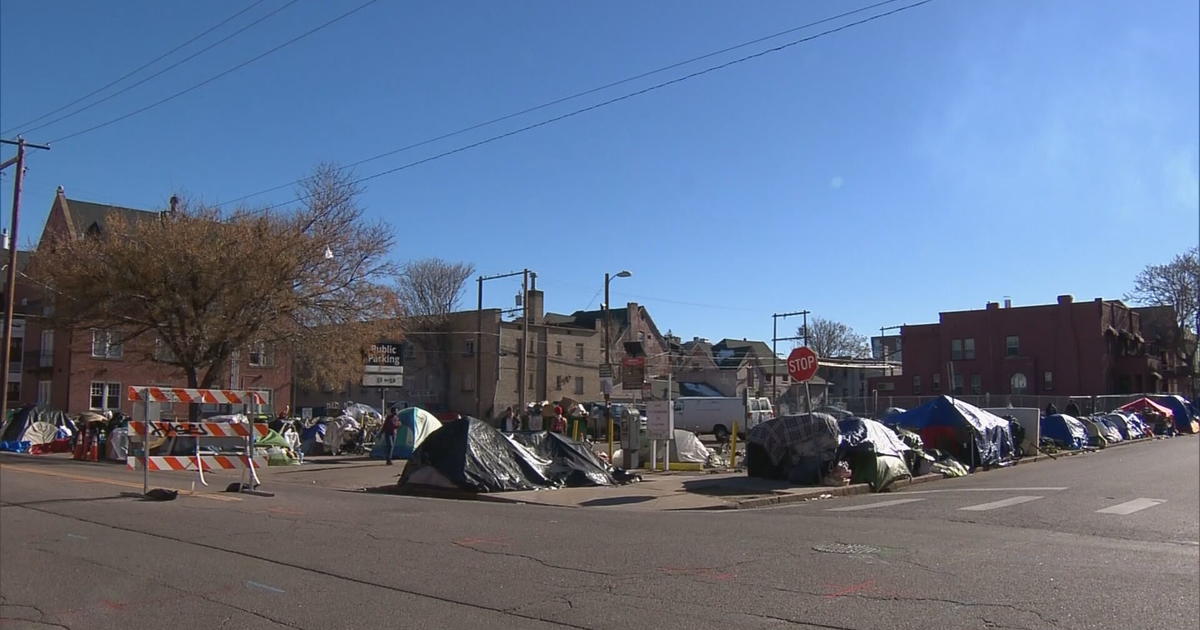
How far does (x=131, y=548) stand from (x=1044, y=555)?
34.3 feet

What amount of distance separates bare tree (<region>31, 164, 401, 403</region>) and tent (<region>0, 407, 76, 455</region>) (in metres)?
4.21

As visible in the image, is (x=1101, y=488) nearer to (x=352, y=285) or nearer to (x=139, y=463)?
(x=139, y=463)

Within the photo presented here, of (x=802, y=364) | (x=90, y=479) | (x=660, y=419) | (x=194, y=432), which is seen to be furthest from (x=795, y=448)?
(x=90, y=479)

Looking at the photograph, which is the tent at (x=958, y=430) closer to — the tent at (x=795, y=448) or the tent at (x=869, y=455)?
the tent at (x=869, y=455)

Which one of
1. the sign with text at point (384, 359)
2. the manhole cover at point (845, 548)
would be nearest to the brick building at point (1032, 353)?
the sign with text at point (384, 359)

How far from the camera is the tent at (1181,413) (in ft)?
178

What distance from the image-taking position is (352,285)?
113 ft

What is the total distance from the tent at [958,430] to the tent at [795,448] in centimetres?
661

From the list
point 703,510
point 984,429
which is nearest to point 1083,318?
point 984,429

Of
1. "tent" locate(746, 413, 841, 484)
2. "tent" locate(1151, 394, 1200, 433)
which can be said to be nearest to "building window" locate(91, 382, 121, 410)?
"tent" locate(746, 413, 841, 484)

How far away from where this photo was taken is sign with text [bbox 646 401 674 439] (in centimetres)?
2369

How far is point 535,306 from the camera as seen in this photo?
70.6m

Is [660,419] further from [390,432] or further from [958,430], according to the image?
[958,430]

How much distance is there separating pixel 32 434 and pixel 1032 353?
59.3 metres
